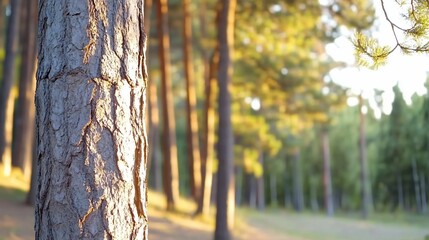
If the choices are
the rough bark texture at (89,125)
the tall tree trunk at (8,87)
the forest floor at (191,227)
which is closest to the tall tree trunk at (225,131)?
the forest floor at (191,227)

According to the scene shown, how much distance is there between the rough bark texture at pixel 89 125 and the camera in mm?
2443

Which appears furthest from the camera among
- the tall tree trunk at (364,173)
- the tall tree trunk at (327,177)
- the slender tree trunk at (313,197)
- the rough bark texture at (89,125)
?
the slender tree trunk at (313,197)

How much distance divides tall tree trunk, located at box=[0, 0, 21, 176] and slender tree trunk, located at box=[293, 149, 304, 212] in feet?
95.7

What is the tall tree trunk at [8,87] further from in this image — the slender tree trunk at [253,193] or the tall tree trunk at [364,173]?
the slender tree trunk at [253,193]

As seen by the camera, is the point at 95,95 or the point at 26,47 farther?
the point at 26,47

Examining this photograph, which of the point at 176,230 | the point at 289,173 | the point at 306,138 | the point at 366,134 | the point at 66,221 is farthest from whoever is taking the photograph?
the point at 289,173

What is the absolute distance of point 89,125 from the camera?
249 cm

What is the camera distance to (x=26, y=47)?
53.0 ft

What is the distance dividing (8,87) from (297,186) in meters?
30.8

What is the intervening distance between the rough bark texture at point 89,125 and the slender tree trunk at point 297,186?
130ft

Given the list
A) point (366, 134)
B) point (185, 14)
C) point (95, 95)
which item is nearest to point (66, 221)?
point (95, 95)

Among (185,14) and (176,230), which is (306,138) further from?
(176,230)

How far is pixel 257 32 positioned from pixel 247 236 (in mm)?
6099

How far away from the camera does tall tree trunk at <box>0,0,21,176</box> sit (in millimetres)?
14828
